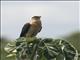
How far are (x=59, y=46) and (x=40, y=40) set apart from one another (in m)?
0.09

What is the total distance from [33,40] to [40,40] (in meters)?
0.03

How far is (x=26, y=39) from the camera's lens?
1.18 m

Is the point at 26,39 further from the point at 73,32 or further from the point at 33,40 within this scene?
the point at 73,32

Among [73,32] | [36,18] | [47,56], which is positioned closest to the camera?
[47,56]

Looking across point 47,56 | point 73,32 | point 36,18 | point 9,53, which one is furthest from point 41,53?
point 73,32

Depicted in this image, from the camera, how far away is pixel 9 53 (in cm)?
120

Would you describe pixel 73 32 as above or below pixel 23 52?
below

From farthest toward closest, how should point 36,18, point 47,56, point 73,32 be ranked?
point 73,32 < point 36,18 < point 47,56

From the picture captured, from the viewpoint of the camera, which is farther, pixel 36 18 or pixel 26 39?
pixel 36 18

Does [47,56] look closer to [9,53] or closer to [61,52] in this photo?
[61,52]

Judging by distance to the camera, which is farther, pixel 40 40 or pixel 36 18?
pixel 36 18

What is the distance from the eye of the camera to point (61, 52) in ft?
3.69

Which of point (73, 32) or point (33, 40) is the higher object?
point (33, 40)

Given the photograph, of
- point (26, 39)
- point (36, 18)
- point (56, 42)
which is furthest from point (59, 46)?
point (36, 18)
